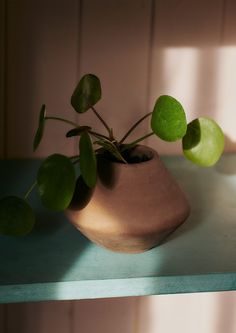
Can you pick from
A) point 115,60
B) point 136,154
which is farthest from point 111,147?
point 115,60

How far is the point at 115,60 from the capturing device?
109 centimetres

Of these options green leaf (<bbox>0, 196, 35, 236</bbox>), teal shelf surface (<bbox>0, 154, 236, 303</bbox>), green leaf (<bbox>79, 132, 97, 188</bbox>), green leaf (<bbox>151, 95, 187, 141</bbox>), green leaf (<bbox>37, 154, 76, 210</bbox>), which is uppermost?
green leaf (<bbox>151, 95, 187, 141</bbox>)

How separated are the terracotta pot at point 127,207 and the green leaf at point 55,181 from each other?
0.15 ft

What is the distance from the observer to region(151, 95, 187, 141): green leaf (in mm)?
737

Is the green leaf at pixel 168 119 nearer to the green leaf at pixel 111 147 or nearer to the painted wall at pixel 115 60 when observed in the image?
the green leaf at pixel 111 147

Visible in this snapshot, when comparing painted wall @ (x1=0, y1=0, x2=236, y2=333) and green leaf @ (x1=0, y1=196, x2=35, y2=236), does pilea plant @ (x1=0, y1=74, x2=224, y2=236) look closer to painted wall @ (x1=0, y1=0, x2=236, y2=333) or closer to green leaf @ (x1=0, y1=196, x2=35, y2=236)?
green leaf @ (x1=0, y1=196, x2=35, y2=236)

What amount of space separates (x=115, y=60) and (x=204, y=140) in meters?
0.34

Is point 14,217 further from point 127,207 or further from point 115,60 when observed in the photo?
point 115,60

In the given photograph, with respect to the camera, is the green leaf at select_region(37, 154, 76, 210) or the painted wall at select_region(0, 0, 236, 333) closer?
the green leaf at select_region(37, 154, 76, 210)

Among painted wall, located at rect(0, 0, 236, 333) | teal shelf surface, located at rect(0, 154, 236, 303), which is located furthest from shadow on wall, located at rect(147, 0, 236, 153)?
teal shelf surface, located at rect(0, 154, 236, 303)

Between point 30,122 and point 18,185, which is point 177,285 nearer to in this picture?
point 18,185

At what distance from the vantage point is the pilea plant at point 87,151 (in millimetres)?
721

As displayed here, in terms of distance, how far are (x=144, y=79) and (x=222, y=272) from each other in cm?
44

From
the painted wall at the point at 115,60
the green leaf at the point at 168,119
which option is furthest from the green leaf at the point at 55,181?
the painted wall at the point at 115,60
